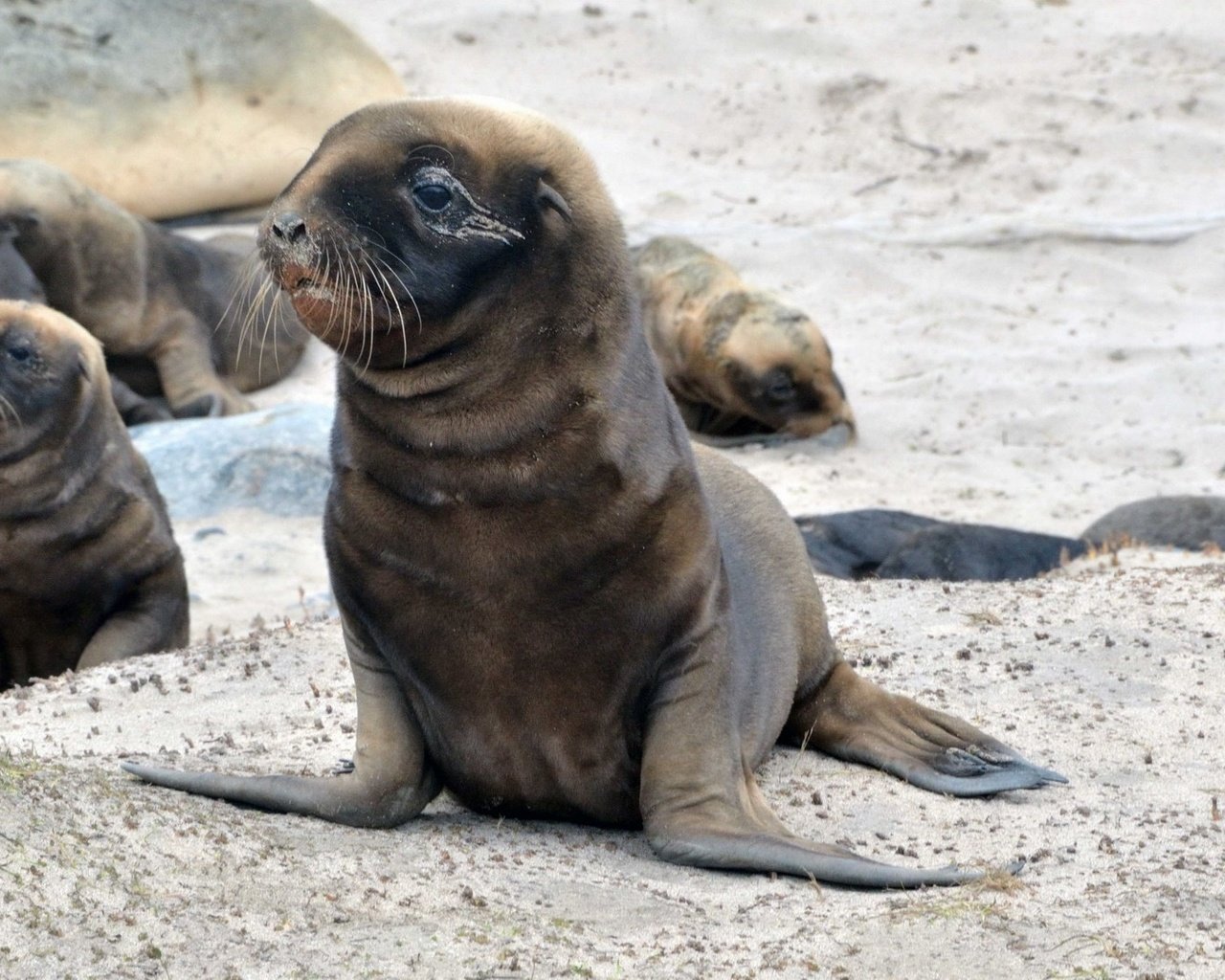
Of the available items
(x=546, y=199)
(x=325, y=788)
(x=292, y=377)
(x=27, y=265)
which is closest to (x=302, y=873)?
(x=325, y=788)

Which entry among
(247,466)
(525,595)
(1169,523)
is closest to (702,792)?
(525,595)

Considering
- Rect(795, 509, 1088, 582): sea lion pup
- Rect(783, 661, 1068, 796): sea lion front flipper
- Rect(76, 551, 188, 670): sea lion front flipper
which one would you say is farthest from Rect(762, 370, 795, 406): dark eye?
Rect(783, 661, 1068, 796): sea lion front flipper

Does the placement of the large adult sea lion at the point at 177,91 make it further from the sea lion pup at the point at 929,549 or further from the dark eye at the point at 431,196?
the dark eye at the point at 431,196

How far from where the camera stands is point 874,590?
6.08m

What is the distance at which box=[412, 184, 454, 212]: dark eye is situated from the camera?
12.1 ft

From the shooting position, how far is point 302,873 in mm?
3309

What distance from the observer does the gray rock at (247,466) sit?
347 inches

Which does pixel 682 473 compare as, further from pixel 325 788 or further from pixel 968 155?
pixel 968 155

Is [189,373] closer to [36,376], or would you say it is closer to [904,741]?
[36,376]

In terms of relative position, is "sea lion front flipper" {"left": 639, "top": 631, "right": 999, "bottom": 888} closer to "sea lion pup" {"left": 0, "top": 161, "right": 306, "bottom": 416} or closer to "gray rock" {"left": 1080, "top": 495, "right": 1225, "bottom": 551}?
"gray rock" {"left": 1080, "top": 495, "right": 1225, "bottom": 551}

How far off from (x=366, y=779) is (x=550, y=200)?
113cm

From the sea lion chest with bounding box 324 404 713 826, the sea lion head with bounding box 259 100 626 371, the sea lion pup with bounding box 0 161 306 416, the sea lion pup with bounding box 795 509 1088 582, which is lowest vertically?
the sea lion pup with bounding box 0 161 306 416

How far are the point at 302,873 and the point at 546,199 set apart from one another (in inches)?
50.9

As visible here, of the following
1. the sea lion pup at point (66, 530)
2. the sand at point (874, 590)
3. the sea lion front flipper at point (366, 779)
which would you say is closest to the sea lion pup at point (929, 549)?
the sand at point (874, 590)
